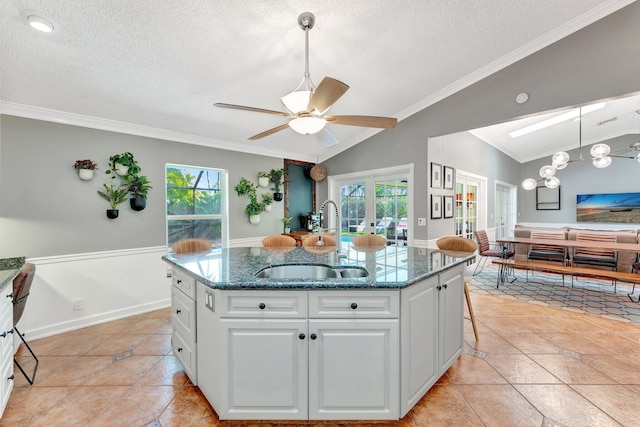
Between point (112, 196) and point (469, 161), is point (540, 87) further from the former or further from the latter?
point (112, 196)

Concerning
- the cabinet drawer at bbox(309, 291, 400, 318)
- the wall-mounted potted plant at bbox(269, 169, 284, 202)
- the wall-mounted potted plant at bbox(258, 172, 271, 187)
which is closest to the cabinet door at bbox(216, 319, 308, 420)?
the cabinet drawer at bbox(309, 291, 400, 318)

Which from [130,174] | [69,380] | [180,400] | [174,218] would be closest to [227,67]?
[130,174]

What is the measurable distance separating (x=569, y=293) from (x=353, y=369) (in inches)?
179

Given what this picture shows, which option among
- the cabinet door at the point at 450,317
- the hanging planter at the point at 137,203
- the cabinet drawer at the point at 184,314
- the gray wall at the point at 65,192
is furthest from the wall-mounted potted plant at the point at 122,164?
the cabinet door at the point at 450,317

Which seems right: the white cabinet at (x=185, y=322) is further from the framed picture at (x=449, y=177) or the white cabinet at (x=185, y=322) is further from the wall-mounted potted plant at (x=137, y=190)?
the framed picture at (x=449, y=177)

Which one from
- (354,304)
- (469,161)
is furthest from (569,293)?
(354,304)

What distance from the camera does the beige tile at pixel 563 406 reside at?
5.40 feet

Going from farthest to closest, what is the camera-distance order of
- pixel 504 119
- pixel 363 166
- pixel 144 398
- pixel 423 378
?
pixel 363 166, pixel 504 119, pixel 144 398, pixel 423 378

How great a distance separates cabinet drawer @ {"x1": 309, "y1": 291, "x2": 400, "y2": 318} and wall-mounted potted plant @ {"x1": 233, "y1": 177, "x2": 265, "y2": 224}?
10.3 feet

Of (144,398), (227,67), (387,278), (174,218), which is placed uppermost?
(227,67)

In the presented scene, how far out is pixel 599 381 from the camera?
6.66 ft

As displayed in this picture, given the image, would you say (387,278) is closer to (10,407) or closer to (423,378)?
(423,378)

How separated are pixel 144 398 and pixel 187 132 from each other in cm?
306

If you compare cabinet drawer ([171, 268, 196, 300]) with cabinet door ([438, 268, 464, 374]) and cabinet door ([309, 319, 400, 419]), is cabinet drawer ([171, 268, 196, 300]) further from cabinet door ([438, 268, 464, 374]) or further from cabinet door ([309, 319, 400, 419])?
cabinet door ([438, 268, 464, 374])
